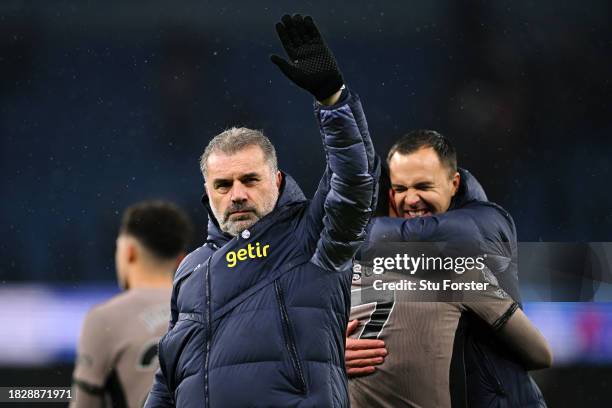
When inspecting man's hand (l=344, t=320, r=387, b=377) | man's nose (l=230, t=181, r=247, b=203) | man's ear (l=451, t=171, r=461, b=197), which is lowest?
man's hand (l=344, t=320, r=387, b=377)

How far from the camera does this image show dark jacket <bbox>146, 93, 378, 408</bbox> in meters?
2.03

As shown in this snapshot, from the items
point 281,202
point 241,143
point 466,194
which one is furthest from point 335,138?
point 466,194

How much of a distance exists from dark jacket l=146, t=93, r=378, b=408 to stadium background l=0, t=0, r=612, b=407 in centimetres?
326

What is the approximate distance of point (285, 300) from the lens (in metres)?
2.10

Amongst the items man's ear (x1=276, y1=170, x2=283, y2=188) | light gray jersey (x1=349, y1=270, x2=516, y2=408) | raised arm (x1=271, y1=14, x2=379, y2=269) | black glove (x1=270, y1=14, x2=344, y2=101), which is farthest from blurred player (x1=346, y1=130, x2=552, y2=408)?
black glove (x1=270, y1=14, x2=344, y2=101)

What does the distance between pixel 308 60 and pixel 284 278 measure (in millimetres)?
472

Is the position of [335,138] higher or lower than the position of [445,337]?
higher

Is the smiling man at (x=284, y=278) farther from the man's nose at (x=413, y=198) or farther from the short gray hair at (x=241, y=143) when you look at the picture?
the man's nose at (x=413, y=198)

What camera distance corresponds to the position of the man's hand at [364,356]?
104 inches

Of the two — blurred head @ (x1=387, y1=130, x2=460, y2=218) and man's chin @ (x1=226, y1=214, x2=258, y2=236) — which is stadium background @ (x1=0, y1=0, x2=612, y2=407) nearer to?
blurred head @ (x1=387, y1=130, x2=460, y2=218)

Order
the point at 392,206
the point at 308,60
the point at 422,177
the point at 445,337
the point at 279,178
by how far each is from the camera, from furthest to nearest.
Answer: the point at 392,206 < the point at 422,177 < the point at 445,337 < the point at 279,178 < the point at 308,60

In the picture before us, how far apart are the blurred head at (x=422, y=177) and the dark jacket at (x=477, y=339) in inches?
3.6

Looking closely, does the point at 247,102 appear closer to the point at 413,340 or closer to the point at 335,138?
the point at 413,340

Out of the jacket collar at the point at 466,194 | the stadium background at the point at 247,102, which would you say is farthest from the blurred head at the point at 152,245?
the stadium background at the point at 247,102
